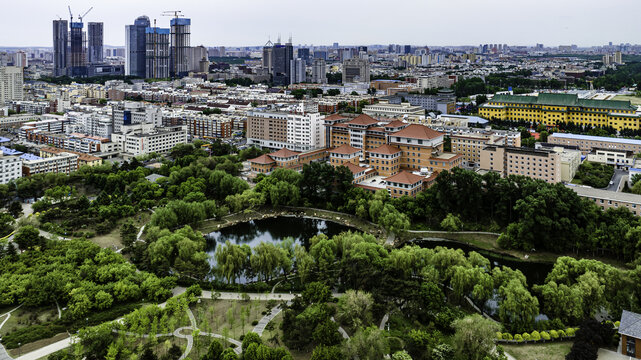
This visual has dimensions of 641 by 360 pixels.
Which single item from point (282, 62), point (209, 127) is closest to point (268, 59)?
point (282, 62)

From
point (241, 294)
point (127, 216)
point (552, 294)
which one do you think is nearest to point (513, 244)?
point (552, 294)

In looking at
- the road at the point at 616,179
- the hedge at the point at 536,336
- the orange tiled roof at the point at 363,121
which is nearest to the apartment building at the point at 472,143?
the orange tiled roof at the point at 363,121

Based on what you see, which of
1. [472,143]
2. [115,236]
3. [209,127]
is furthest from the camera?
[209,127]

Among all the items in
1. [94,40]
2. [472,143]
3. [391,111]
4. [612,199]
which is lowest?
[612,199]

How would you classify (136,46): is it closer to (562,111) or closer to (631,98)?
(562,111)

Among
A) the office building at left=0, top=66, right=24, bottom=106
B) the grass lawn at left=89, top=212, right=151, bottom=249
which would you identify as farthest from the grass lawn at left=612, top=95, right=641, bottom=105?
the office building at left=0, top=66, right=24, bottom=106

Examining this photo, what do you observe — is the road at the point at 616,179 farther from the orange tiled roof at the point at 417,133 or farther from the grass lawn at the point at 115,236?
the grass lawn at the point at 115,236

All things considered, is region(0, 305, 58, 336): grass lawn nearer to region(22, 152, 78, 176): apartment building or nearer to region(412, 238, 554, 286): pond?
region(412, 238, 554, 286): pond
